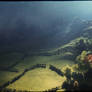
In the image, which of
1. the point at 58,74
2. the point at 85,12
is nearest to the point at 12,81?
the point at 58,74

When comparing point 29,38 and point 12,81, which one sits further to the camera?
point 29,38

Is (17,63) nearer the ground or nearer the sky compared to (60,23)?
nearer the ground

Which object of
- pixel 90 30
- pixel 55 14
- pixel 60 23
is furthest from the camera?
pixel 55 14

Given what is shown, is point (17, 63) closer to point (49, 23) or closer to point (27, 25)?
point (27, 25)

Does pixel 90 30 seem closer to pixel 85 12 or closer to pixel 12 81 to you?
pixel 12 81

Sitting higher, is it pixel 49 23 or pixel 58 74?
pixel 49 23

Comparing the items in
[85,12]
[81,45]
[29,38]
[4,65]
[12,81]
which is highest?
[85,12]

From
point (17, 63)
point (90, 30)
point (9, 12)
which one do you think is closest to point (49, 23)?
Result: point (9, 12)

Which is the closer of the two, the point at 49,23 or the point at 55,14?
the point at 49,23

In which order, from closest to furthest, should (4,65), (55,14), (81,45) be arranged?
(81,45)
(4,65)
(55,14)
